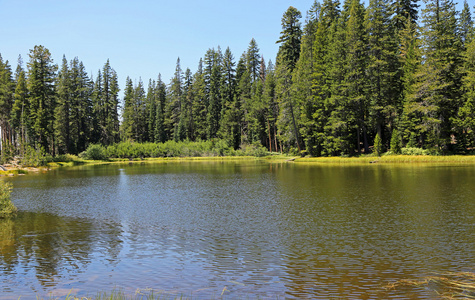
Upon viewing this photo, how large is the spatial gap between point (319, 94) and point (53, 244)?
168ft

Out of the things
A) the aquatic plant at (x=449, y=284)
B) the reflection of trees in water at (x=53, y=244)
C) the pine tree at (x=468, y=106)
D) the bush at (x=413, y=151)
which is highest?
the pine tree at (x=468, y=106)

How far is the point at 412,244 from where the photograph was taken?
456 inches

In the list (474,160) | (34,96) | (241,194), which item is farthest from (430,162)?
(34,96)

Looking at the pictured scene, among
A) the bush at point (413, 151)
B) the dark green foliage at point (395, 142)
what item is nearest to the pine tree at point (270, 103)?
the dark green foliage at point (395, 142)

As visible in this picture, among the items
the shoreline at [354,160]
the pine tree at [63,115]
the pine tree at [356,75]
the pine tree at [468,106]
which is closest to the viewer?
the pine tree at [468,106]

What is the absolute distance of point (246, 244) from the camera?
486 inches

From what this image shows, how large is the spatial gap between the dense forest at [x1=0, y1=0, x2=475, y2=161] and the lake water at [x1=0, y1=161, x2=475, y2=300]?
2739 centimetres

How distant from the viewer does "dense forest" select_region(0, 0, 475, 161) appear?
4662 centimetres

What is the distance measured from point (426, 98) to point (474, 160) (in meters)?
9.73

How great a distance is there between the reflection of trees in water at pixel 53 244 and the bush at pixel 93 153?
60861mm

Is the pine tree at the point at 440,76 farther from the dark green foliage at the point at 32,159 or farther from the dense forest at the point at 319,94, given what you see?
the dark green foliage at the point at 32,159

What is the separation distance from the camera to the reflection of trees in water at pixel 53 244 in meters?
10.5

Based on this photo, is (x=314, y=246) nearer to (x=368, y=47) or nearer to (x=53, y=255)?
(x=53, y=255)

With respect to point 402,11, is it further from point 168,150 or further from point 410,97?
point 168,150
